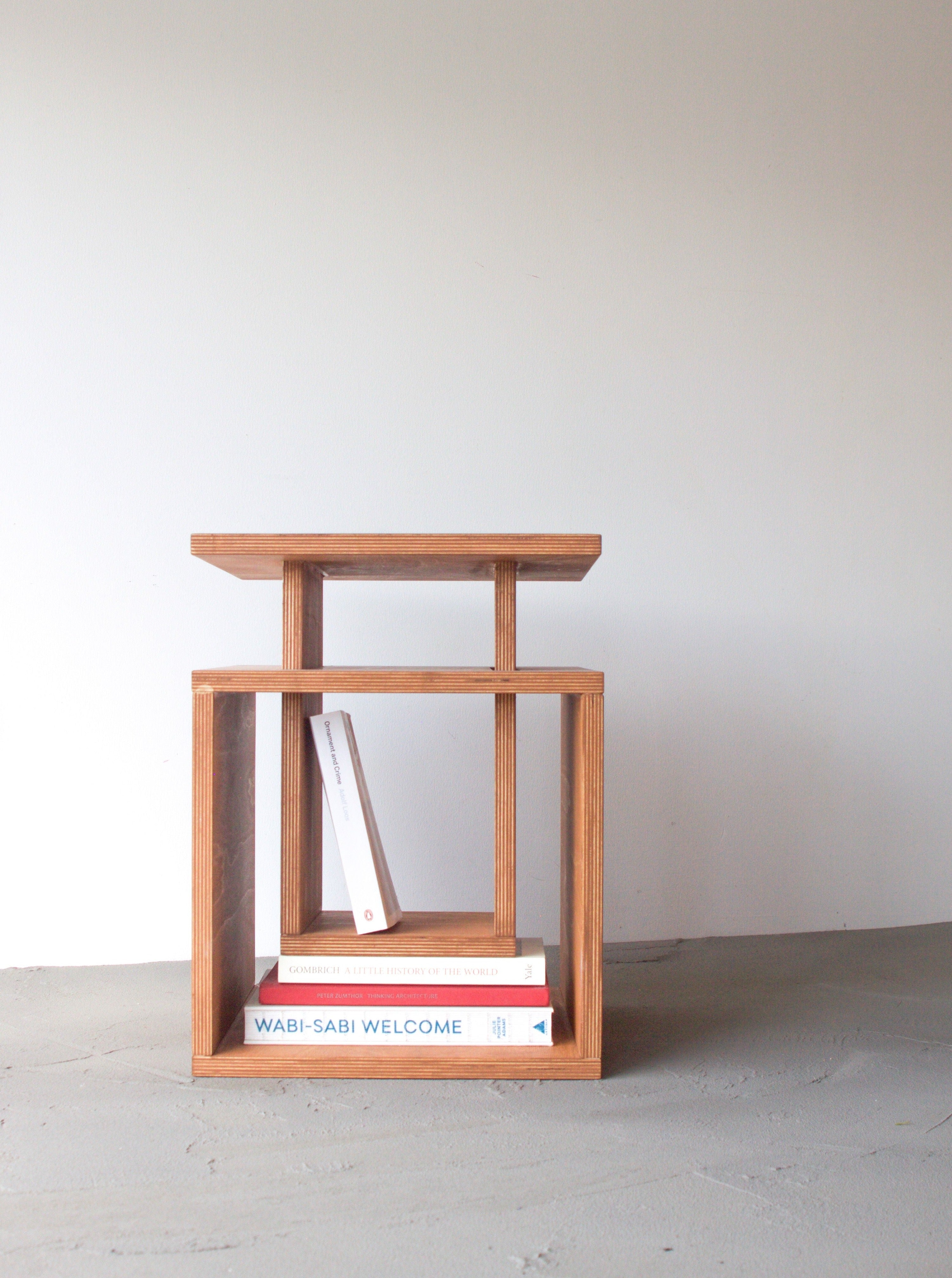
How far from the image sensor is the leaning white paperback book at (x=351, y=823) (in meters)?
1.11

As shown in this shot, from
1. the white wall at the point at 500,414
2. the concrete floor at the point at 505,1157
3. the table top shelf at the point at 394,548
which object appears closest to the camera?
the concrete floor at the point at 505,1157

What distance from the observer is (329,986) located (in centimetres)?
109

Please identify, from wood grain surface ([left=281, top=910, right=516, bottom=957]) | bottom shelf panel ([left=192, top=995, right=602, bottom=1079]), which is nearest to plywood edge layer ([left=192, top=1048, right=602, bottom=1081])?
bottom shelf panel ([left=192, top=995, right=602, bottom=1079])

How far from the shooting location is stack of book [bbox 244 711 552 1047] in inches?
42.8

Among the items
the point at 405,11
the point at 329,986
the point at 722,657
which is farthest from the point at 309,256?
the point at 329,986

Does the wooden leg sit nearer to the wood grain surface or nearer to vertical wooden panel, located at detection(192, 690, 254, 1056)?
the wood grain surface

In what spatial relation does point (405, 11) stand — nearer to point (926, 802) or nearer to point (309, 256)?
point (309, 256)

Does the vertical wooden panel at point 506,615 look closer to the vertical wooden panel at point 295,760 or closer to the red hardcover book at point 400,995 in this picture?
the vertical wooden panel at point 295,760

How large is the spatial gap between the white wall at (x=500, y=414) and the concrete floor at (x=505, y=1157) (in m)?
0.40

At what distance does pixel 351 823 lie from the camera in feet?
3.66

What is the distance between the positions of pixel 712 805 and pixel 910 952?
0.39 m

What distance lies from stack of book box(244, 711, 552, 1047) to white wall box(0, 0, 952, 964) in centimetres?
46

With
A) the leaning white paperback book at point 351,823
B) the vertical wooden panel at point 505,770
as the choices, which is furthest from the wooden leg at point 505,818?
the leaning white paperback book at point 351,823

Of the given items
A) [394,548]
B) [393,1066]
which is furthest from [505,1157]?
[394,548]
